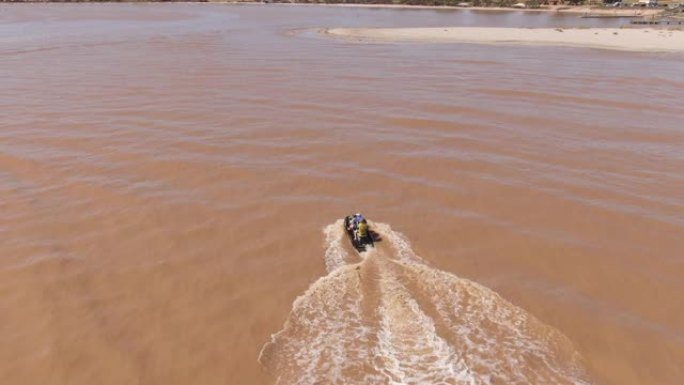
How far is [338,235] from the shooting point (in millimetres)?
10992

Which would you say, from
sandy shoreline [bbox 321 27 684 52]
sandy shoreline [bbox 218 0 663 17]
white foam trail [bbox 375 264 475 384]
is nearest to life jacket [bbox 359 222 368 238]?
white foam trail [bbox 375 264 475 384]

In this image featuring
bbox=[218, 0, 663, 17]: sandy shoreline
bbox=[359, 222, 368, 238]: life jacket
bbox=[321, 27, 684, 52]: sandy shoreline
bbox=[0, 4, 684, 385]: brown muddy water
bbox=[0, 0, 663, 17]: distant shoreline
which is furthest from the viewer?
bbox=[0, 0, 663, 17]: distant shoreline

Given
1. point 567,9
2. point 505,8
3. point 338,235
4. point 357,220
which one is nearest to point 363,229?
point 357,220

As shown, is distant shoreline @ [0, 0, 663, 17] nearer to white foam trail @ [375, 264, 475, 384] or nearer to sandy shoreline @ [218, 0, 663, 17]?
sandy shoreline @ [218, 0, 663, 17]

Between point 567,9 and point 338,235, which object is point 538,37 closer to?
point 338,235

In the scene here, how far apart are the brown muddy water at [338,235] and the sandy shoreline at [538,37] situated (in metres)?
17.3

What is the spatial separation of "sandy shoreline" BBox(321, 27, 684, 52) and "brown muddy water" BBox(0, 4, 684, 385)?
17.3 meters

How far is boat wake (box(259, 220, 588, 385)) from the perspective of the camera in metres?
7.34

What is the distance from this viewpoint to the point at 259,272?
980 cm

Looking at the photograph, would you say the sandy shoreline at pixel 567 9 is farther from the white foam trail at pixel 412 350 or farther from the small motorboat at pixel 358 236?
the white foam trail at pixel 412 350

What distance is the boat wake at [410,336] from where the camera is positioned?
24.1 ft

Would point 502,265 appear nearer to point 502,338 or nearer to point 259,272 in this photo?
point 502,338

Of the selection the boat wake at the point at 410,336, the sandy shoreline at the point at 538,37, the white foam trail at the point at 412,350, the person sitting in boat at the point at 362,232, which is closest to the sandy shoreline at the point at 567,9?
the sandy shoreline at the point at 538,37

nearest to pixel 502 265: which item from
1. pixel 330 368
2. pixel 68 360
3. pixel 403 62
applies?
pixel 330 368
